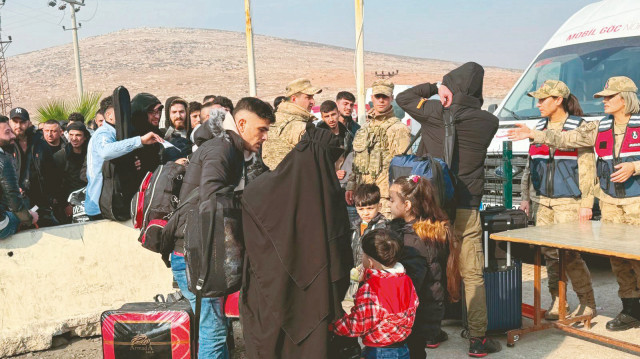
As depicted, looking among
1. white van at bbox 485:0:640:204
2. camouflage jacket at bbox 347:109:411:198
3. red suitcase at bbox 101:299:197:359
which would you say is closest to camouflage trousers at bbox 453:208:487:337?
camouflage jacket at bbox 347:109:411:198

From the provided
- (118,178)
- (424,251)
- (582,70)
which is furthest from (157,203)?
(582,70)

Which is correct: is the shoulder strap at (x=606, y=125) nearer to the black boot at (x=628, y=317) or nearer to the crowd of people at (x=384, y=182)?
the crowd of people at (x=384, y=182)

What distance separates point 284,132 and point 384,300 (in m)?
3.24

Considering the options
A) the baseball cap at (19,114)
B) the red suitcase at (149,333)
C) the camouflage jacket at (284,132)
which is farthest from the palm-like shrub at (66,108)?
the red suitcase at (149,333)

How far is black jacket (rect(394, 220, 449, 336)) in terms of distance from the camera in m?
3.40

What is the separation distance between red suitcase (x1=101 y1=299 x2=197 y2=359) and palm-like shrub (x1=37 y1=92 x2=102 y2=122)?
35.5 feet

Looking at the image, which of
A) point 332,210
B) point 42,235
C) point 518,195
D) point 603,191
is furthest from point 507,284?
point 42,235

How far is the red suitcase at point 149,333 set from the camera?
4.23 m

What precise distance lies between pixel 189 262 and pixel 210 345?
881 mm

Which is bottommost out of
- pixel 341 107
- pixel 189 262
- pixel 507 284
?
pixel 507 284

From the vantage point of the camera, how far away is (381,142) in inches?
224

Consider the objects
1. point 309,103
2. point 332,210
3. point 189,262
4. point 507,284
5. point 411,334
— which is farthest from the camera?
point 309,103

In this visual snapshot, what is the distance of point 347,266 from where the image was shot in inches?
106

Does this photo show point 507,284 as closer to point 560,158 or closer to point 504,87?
point 560,158
